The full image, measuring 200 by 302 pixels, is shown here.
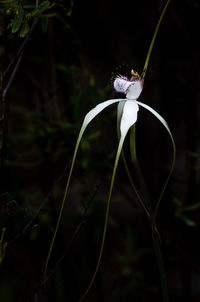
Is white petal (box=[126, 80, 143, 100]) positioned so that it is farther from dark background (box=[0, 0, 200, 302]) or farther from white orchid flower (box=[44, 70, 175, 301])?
dark background (box=[0, 0, 200, 302])

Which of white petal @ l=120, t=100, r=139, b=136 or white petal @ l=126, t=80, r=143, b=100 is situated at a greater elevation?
white petal @ l=126, t=80, r=143, b=100

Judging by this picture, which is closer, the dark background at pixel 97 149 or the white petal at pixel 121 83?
the white petal at pixel 121 83

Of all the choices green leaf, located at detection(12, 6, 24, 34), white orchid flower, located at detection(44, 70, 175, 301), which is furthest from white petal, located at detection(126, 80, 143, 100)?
green leaf, located at detection(12, 6, 24, 34)

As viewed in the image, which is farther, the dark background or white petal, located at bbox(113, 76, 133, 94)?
the dark background

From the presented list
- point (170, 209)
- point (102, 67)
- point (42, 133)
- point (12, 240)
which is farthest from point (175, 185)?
point (12, 240)

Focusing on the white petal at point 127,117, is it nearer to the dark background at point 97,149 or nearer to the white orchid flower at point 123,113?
the white orchid flower at point 123,113

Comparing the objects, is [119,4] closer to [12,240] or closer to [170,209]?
[170,209]

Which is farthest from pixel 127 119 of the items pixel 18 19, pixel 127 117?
pixel 18 19

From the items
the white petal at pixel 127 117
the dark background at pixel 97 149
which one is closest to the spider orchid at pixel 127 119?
the white petal at pixel 127 117
